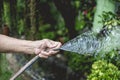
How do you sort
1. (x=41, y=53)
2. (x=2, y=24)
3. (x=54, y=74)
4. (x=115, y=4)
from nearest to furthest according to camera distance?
(x=41, y=53)
(x=115, y=4)
(x=2, y=24)
(x=54, y=74)

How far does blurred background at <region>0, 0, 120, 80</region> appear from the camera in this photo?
5.24m

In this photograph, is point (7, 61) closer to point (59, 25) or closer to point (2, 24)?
point (2, 24)

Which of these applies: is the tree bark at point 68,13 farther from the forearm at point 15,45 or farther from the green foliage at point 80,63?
the forearm at point 15,45

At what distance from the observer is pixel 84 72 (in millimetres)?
5906

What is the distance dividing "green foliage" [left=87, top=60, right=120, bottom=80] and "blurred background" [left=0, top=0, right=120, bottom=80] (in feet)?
0.13

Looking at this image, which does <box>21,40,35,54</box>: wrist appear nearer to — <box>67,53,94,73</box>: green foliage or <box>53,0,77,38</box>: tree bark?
<box>67,53,94,73</box>: green foliage

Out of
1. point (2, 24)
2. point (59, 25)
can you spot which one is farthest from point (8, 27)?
point (59, 25)

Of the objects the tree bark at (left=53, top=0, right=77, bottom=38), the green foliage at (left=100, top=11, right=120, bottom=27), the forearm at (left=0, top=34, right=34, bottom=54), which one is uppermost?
the green foliage at (left=100, top=11, right=120, bottom=27)

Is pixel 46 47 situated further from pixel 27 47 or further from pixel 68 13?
pixel 68 13

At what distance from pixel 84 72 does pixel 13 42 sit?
1.87 meters

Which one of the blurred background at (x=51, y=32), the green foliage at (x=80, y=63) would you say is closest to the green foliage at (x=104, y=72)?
the blurred background at (x=51, y=32)

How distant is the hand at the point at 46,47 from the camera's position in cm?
399

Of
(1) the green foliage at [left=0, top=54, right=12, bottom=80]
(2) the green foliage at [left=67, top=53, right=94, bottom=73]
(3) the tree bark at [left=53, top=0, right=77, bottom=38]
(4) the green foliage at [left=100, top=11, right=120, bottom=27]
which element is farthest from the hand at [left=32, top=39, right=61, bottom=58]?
(3) the tree bark at [left=53, top=0, right=77, bottom=38]

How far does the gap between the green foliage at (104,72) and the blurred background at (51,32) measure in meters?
0.04
